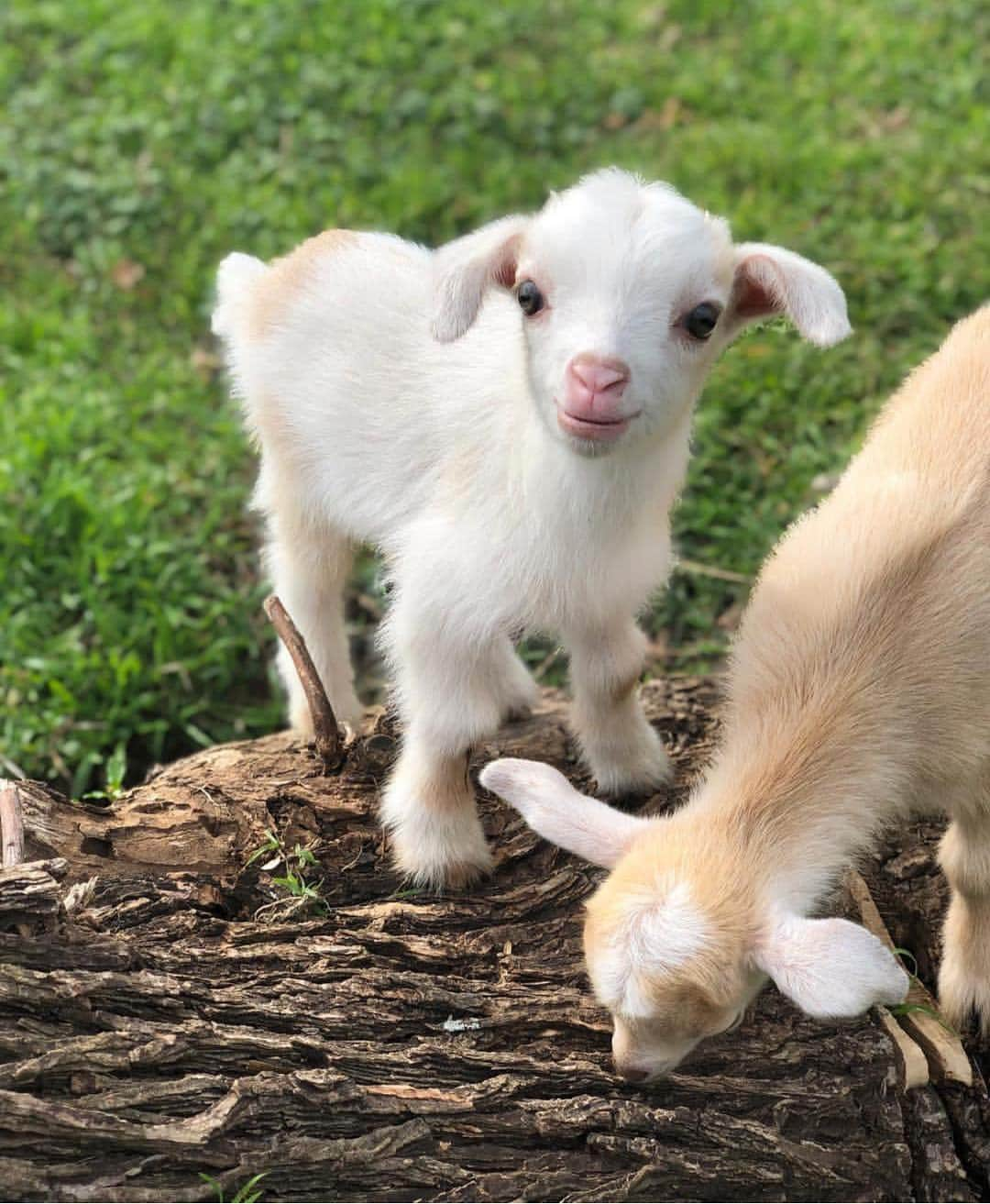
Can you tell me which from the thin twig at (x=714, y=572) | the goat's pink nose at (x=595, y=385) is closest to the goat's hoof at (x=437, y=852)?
the goat's pink nose at (x=595, y=385)

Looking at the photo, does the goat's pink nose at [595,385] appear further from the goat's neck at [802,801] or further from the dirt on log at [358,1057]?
the dirt on log at [358,1057]

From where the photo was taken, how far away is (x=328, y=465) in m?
4.17

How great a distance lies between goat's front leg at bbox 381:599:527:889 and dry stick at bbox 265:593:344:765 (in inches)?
10.5

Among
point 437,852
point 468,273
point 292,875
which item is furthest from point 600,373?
point 292,875

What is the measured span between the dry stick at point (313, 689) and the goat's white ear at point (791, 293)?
1.50 m

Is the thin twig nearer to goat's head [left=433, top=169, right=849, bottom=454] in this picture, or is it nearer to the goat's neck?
goat's head [left=433, top=169, right=849, bottom=454]

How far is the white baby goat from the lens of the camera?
3260mm

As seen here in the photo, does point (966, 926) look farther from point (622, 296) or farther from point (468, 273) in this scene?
point (468, 273)

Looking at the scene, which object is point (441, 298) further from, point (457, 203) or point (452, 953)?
point (457, 203)

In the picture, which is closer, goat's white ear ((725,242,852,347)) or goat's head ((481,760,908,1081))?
goat's head ((481,760,908,1081))

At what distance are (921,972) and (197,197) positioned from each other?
16.1 feet

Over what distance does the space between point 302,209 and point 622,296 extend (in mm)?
3933

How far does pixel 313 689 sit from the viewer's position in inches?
160

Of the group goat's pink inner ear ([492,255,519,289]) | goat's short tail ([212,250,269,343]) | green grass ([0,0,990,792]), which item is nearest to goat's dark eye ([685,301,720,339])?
goat's pink inner ear ([492,255,519,289])
